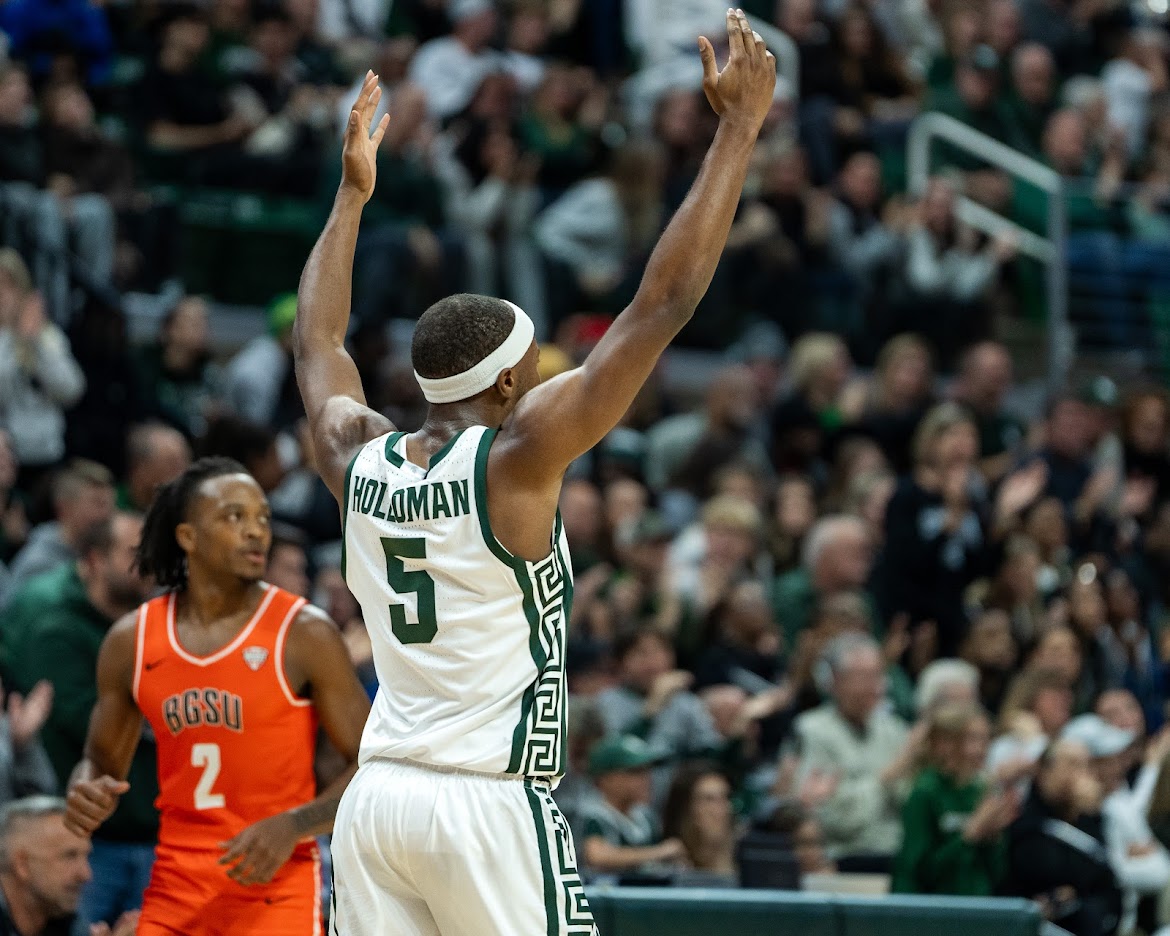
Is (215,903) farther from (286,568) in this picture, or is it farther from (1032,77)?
(1032,77)

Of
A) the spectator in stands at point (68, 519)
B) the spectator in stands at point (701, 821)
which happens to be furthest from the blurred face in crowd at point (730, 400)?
the spectator in stands at point (68, 519)

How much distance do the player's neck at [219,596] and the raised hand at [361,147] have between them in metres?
1.09

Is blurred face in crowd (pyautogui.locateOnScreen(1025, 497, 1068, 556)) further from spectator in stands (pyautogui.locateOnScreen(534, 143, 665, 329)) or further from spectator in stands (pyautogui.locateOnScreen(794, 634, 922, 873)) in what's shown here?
spectator in stands (pyautogui.locateOnScreen(534, 143, 665, 329))

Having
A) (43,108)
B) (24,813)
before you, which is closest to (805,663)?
(24,813)

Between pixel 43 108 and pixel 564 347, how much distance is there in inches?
136

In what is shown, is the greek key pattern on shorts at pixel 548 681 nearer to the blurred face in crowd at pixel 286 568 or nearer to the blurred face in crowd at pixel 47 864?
the blurred face in crowd at pixel 47 864

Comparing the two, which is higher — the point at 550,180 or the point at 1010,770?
the point at 550,180

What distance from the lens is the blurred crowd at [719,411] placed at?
339 inches

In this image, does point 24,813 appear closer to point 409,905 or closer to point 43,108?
point 409,905

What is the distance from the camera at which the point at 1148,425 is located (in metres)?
12.9

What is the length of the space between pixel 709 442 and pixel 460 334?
8.18 meters

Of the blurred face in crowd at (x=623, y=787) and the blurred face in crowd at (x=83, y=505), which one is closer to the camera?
the blurred face in crowd at (x=83, y=505)

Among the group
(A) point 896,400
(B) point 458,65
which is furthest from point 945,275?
(B) point 458,65

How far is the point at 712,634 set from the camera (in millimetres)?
10594
